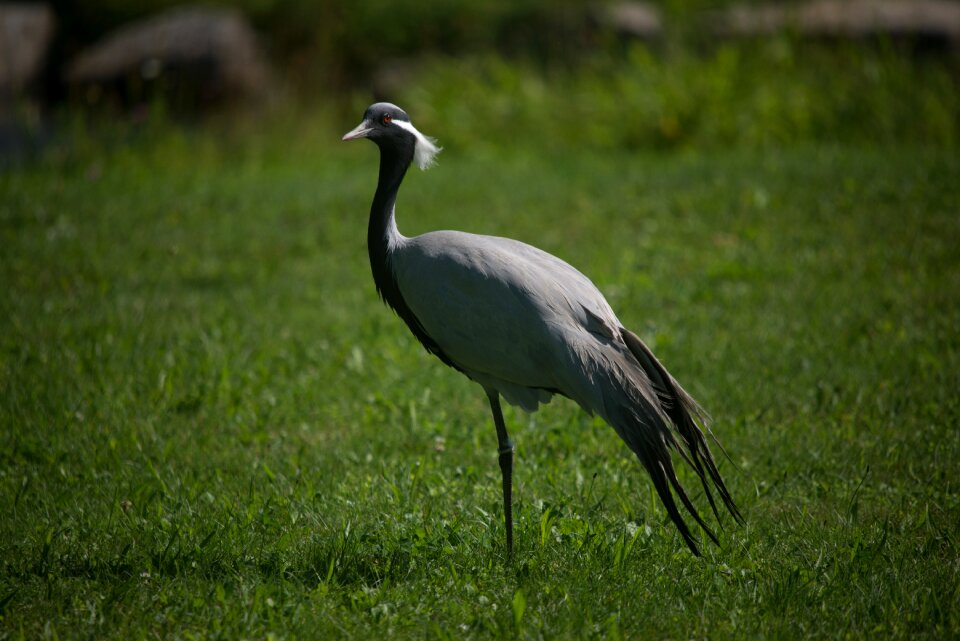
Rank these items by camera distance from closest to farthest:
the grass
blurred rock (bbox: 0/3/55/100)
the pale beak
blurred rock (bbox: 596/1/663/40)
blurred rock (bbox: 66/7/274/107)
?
the grass, the pale beak, blurred rock (bbox: 66/7/274/107), blurred rock (bbox: 596/1/663/40), blurred rock (bbox: 0/3/55/100)

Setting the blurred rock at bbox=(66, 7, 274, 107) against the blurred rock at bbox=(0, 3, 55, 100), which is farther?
the blurred rock at bbox=(0, 3, 55, 100)

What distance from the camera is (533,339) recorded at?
3.60 m

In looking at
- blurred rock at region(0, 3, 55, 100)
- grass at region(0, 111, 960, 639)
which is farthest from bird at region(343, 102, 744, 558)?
blurred rock at region(0, 3, 55, 100)

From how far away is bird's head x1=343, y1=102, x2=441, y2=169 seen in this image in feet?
13.2

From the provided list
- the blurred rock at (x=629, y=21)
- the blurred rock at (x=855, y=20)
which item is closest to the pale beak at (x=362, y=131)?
the blurred rock at (x=855, y=20)

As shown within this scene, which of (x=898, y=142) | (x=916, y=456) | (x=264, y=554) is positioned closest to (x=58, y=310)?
(x=264, y=554)

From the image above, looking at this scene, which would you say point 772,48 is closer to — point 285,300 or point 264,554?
point 285,300

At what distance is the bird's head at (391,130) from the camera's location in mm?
4012

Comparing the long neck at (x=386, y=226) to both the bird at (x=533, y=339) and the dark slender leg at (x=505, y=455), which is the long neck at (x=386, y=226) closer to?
the bird at (x=533, y=339)

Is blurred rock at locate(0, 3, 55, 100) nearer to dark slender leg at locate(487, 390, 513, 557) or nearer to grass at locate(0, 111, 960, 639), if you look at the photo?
grass at locate(0, 111, 960, 639)

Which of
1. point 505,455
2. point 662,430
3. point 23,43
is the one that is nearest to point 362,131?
point 505,455

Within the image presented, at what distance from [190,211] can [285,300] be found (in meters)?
2.46

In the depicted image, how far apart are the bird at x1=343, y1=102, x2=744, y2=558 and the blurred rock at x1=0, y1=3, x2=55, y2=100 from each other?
11.4 m

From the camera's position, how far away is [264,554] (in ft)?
11.9
